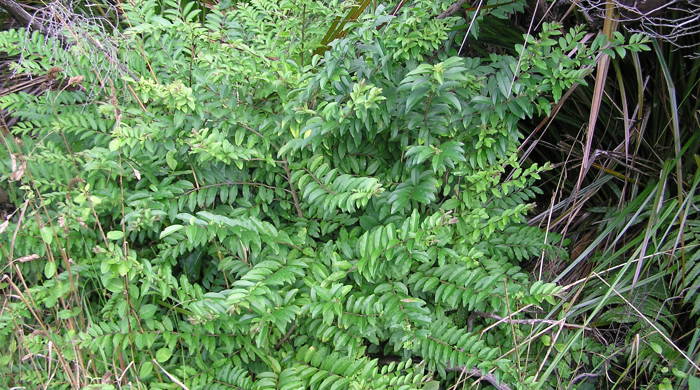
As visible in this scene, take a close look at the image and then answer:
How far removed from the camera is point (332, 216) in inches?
83.6

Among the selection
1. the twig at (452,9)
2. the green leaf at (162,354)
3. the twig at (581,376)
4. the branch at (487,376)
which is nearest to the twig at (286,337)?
the green leaf at (162,354)

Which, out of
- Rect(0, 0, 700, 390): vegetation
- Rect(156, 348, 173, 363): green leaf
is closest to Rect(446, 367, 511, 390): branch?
Rect(0, 0, 700, 390): vegetation

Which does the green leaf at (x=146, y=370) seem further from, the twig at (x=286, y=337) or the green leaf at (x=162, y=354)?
the twig at (x=286, y=337)

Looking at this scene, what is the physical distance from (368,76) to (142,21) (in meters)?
0.91

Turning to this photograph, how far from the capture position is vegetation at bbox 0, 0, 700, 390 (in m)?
1.85

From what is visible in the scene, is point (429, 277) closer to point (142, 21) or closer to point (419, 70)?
point (419, 70)

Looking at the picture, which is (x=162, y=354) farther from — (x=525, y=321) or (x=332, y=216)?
(x=525, y=321)

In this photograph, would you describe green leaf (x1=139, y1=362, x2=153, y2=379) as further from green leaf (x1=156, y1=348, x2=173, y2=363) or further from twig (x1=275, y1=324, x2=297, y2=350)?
twig (x1=275, y1=324, x2=297, y2=350)

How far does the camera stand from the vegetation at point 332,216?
6.08 ft

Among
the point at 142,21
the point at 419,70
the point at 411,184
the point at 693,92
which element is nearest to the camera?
the point at 419,70

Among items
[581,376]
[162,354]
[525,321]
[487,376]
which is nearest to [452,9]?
[525,321]

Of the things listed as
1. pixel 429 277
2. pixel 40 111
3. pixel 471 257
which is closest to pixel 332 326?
pixel 429 277

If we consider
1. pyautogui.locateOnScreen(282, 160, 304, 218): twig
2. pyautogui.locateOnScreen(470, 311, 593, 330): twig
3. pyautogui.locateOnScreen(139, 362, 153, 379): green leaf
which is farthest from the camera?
pyautogui.locateOnScreen(282, 160, 304, 218): twig

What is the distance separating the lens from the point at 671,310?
A: 225cm
